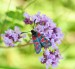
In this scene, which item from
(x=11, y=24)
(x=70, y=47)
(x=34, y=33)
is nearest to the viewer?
(x=34, y=33)

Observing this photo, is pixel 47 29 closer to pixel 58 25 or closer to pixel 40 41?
pixel 40 41

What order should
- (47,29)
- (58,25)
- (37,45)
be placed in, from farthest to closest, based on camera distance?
(58,25) < (47,29) < (37,45)

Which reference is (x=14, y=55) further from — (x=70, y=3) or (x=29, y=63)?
(x=70, y=3)

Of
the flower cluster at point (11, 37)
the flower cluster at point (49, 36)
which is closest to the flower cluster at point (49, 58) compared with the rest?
the flower cluster at point (49, 36)

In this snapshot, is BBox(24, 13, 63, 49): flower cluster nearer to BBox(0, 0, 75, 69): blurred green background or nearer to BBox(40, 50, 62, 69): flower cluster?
BBox(40, 50, 62, 69): flower cluster

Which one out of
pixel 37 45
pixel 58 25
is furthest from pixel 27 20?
pixel 58 25

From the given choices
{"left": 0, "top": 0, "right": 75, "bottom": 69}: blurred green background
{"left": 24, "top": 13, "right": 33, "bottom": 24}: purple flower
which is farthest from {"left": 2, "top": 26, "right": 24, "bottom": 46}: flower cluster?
{"left": 0, "top": 0, "right": 75, "bottom": 69}: blurred green background

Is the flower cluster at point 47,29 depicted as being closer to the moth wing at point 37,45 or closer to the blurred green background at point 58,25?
the moth wing at point 37,45

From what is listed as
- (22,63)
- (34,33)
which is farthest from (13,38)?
(22,63)
